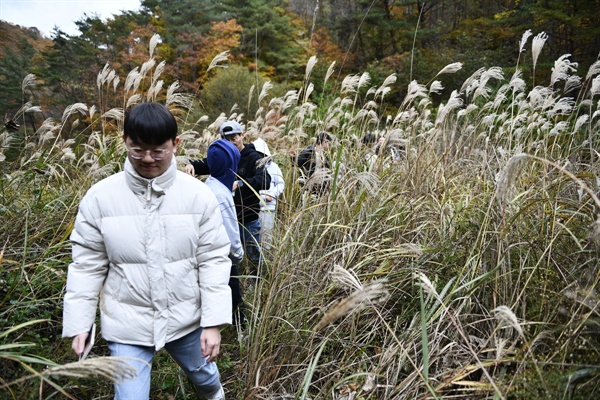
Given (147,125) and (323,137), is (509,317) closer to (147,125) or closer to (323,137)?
(147,125)

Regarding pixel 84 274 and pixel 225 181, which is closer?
pixel 84 274

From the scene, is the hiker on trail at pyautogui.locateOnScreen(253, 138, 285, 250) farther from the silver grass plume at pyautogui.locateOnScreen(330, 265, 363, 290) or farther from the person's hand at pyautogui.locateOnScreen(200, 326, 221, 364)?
the silver grass plume at pyautogui.locateOnScreen(330, 265, 363, 290)

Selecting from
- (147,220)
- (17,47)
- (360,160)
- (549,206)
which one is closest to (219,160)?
(360,160)

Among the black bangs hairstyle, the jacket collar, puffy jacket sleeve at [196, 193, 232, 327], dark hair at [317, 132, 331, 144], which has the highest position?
the black bangs hairstyle

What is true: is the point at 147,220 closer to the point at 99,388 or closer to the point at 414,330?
the point at 99,388

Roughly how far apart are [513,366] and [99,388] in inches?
77.3

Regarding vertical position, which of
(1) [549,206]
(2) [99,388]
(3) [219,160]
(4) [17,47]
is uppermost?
(4) [17,47]

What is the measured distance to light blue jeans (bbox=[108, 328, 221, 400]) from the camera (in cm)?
156

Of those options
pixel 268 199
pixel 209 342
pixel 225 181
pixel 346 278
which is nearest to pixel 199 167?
pixel 225 181

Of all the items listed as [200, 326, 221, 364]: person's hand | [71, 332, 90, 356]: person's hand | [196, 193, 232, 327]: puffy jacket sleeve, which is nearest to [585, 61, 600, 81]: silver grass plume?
[196, 193, 232, 327]: puffy jacket sleeve

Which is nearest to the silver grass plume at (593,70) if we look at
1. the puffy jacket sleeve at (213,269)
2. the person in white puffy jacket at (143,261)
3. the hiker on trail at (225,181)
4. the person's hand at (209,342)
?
the hiker on trail at (225,181)

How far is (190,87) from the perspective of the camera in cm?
1714

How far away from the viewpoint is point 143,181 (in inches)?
66.4

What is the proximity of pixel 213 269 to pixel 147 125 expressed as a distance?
2.15 feet
